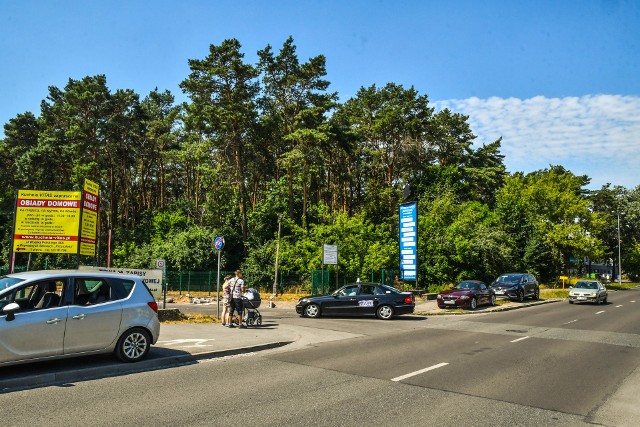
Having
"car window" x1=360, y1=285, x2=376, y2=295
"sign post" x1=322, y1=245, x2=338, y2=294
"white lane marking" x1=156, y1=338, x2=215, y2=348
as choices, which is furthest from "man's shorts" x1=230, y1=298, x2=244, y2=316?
"sign post" x1=322, y1=245, x2=338, y2=294

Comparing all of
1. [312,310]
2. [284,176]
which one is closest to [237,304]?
[312,310]

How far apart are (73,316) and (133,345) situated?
1.33 meters

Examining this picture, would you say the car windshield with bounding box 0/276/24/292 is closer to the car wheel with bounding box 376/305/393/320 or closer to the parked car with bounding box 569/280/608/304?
the car wheel with bounding box 376/305/393/320

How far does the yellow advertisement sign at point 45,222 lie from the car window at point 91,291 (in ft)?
32.5

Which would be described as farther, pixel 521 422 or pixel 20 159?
pixel 20 159

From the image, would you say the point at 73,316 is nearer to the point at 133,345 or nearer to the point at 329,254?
the point at 133,345

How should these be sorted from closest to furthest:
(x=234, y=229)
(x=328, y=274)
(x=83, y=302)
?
(x=83, y=302) → (x=328, y=274) → (x=234, y=229)

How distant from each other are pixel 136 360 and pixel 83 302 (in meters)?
1.51

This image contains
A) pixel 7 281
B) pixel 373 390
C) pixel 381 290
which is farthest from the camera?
pixel 381 290

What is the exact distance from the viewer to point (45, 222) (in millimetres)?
17688

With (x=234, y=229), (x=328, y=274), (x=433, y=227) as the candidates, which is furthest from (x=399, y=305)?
(x=234, y=229)

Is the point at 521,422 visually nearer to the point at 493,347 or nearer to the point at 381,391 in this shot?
the point at 381,391

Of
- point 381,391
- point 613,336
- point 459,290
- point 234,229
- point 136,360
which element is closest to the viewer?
point 381,391

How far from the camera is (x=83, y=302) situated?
27.7 feet
